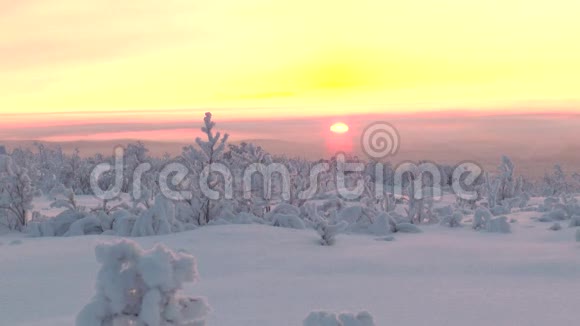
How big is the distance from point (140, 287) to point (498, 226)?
7012 mm

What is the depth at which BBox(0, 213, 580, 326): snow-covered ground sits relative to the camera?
3.73 m

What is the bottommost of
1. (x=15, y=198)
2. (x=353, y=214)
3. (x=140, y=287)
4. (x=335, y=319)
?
(x=353, y=214)

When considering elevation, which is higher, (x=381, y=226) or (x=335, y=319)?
(x=335, y=319)

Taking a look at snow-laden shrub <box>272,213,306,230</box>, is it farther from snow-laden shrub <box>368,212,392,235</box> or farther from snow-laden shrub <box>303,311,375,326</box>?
snow-laden shrub <box>303,311,375,326</box>

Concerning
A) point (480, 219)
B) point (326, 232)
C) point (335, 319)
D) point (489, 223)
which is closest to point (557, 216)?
point (480, 219)

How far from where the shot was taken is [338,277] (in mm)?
4957

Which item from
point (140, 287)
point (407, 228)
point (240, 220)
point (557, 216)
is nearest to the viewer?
point (140, 287)

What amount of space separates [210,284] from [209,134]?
5373 millimetres

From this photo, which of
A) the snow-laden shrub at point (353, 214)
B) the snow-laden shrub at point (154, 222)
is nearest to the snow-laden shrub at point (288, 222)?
the snow-laden shrub at point (353, 214)

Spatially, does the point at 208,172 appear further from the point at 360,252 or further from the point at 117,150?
the point at 117,150

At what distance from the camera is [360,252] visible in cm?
619

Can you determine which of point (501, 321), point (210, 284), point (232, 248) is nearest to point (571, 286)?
point (501, 321)

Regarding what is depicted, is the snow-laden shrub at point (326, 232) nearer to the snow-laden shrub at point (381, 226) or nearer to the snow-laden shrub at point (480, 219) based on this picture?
the snow-laden shrub at point (381, 226)

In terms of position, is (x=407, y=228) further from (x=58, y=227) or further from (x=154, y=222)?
(x=58, y=227)
